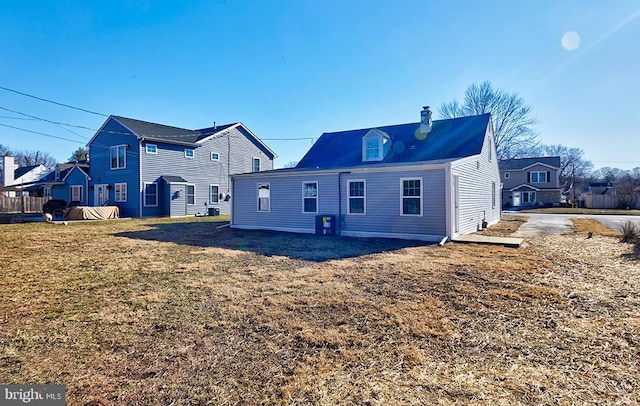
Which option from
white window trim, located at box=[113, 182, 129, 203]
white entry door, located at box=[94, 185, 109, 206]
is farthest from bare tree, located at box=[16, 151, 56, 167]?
white window trim, located at box=[113, 182, 129, 203]

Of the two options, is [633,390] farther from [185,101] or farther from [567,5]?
[185,101]

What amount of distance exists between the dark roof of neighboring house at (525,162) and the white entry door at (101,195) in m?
39.5

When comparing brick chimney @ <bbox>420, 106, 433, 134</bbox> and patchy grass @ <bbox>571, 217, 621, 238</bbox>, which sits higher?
brick chimney @ <bbox>420, 106, 433, 134</bbox>

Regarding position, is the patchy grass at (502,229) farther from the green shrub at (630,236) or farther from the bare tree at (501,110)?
the bare tree at (501,110)

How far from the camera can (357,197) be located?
40.0 feet

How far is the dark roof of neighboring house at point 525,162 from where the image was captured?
37.9 metres

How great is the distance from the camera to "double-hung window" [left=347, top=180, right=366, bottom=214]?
12.1 metres

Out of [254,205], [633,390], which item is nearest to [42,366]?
[633,390]

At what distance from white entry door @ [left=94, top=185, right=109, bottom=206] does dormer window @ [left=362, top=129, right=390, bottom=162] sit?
18.9 m

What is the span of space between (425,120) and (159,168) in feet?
58.0

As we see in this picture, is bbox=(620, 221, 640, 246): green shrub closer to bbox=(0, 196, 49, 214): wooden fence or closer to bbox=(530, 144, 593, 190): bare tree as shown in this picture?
bbox=(0, 196, 49, 214): wooden fence

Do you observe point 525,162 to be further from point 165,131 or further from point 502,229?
point 165,131

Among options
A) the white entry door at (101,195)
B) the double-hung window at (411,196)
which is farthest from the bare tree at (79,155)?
the double-hung window at (411,196)

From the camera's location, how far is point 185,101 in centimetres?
1973
